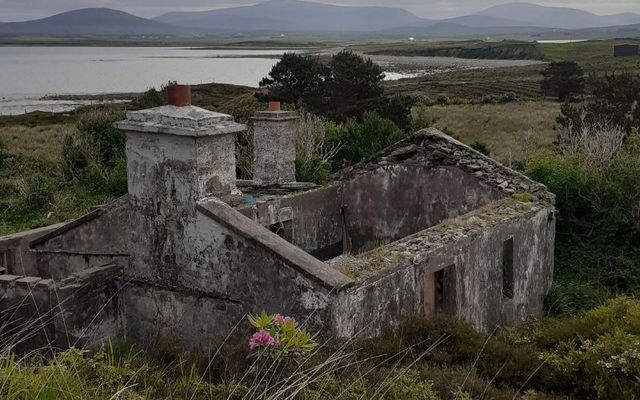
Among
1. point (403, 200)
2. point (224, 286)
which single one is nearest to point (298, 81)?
point (403, 200)

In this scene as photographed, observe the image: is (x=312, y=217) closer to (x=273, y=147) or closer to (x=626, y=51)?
(x=273, y=147)

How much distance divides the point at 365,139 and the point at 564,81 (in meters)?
40.9

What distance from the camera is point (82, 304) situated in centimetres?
776

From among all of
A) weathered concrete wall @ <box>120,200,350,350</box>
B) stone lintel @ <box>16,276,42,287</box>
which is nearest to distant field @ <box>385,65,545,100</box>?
weathered concrete wall @ <box>120,200,350,350</box>

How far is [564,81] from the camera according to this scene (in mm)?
59656

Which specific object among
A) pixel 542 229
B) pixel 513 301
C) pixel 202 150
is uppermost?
pixel 202 150

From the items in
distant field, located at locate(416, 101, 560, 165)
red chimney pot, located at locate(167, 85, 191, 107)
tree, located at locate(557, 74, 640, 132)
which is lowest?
distant field, located at locate(416, 101, 560, 165)

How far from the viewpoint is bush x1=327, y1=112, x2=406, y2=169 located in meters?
23.7

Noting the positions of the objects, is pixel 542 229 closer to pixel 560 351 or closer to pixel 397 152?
pixel 397 152

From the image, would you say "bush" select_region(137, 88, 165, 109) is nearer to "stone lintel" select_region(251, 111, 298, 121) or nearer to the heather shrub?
the heather shrub

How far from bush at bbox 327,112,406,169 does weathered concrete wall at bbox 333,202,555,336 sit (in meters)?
11.7

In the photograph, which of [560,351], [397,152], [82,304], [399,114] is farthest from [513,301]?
[399,114]

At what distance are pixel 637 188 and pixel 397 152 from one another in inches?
252

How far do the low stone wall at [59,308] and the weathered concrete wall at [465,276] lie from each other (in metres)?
2.91
